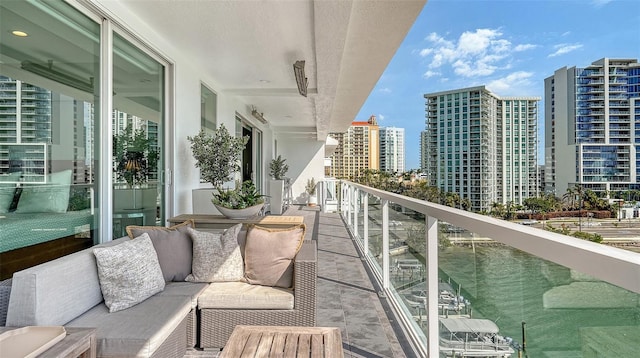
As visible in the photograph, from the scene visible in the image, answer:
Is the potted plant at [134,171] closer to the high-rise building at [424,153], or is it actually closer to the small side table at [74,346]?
the small side table at [74,346]

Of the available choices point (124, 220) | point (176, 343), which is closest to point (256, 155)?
point (124, 220)

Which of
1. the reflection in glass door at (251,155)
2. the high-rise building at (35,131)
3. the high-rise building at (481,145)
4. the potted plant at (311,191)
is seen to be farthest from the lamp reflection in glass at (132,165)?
the potted plant at (311,191)

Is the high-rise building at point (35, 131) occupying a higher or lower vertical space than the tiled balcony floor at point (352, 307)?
higher

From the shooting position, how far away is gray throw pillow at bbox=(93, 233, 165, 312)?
6.72 feet

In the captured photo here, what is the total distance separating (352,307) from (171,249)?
1.57 meters

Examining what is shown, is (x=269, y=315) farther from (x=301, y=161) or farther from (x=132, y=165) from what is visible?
(x=301, y=161)

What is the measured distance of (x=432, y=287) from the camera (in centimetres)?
219

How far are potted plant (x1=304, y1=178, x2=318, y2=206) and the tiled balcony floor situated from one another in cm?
695

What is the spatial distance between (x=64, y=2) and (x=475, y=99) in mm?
8858

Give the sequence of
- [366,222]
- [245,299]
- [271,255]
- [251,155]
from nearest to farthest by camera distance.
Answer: [245,299] → [271,255] → [366,222] → [251,155]

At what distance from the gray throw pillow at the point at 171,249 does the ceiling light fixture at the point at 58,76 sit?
1.15 m

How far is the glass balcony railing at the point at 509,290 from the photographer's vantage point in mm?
889

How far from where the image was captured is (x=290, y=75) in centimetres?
537

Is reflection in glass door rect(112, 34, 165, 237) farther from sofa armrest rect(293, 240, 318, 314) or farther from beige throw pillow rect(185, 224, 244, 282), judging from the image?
sofa armrest rect(293, 240, 318, 314)
